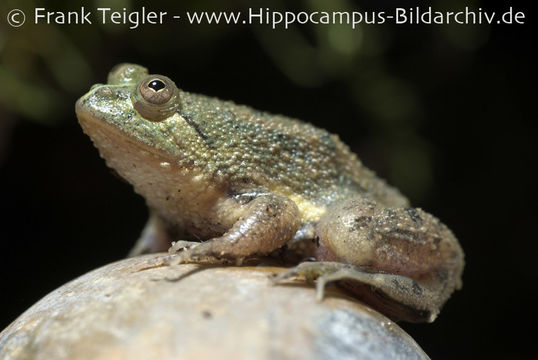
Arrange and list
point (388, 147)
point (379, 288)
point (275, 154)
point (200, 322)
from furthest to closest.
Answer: point (388, 147), point (275, 154), point (379, 288), point (200, 322)

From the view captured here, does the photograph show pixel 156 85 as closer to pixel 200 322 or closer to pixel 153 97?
pixel 153 97

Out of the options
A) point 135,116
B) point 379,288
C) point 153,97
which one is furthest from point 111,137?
point 379,288

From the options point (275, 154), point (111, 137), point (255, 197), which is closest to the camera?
point (111, 137)

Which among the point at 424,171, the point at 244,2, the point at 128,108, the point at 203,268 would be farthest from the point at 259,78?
the point at 203,268

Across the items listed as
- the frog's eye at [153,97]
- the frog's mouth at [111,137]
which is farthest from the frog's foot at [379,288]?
the frog's eye at [153,97]

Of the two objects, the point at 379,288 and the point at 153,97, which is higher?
the point at 153,97

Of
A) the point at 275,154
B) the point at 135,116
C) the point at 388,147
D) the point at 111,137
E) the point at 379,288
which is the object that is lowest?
the point at 379,288

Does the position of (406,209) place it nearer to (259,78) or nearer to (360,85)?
(360,85)
